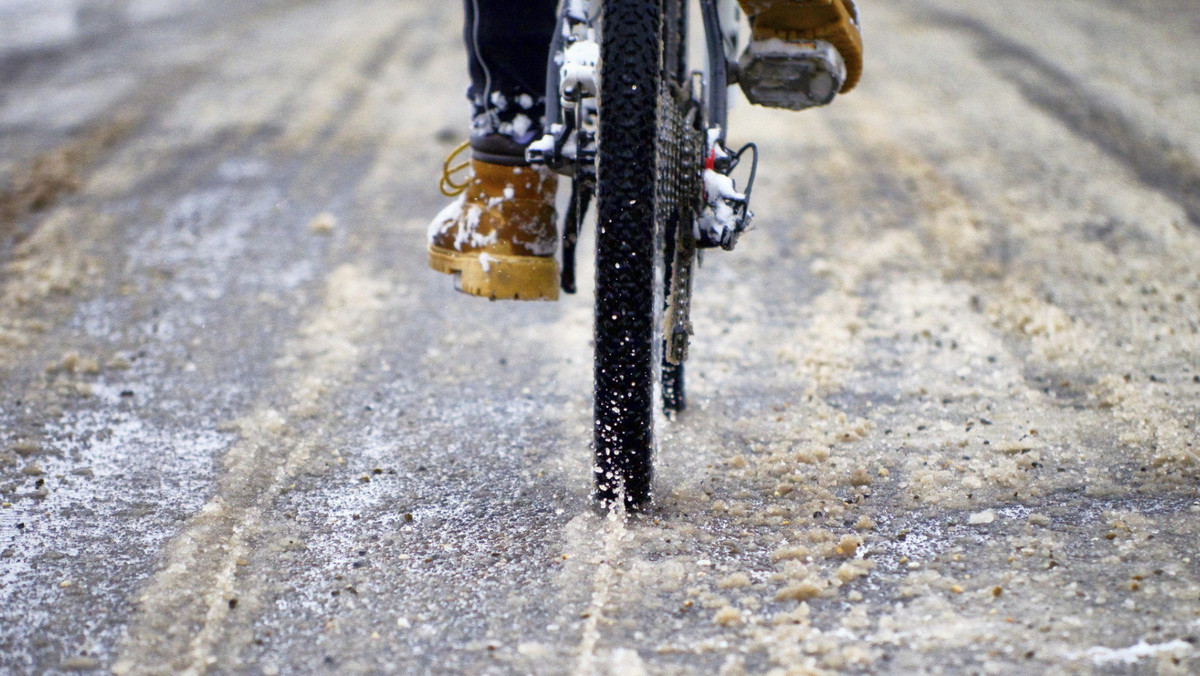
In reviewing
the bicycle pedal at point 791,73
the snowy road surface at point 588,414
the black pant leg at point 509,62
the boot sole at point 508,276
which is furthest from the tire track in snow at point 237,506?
the bicycle pedal at point 791,73

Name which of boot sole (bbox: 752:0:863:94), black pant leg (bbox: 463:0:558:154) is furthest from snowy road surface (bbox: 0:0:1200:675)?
boot sole (bbox: 752:0:863:94)

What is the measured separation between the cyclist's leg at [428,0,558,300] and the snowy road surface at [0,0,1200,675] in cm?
41

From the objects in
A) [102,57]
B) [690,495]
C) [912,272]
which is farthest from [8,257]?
[102,57]

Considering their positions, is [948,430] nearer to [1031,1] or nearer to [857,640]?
[857,640]

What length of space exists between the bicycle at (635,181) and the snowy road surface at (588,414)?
0.27m

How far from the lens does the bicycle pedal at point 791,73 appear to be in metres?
1.89

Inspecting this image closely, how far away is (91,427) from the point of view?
2.26 m

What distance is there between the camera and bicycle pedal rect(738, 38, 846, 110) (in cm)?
189

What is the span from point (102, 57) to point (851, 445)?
5954 mm

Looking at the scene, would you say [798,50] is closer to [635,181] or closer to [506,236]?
[635,181]

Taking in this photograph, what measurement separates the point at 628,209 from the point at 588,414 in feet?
2.87

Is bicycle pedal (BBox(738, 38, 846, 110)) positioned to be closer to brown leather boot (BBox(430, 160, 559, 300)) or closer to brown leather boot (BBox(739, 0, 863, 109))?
brown leather boot (BBox(739, 0, 863, 109))

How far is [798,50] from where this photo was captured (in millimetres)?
1885

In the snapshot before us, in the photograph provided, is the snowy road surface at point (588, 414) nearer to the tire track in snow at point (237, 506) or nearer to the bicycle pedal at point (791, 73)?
the tire track in snow at point (237, 506)
